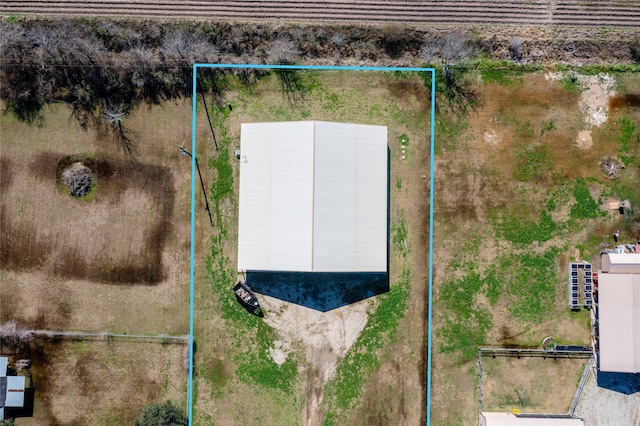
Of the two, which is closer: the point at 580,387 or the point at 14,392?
the point at 14,392

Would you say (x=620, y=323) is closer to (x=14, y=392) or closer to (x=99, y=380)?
(x=99, y=380)

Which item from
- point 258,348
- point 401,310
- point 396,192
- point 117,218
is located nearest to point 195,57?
point 117,218

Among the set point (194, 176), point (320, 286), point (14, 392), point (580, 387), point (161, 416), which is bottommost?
point (161, 416)

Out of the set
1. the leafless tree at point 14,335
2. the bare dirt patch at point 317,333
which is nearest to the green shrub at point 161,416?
the bare dirt patch at point 317,333

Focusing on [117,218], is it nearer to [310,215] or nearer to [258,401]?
[310,215]

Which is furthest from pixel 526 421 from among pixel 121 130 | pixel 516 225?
pixel 121 130
